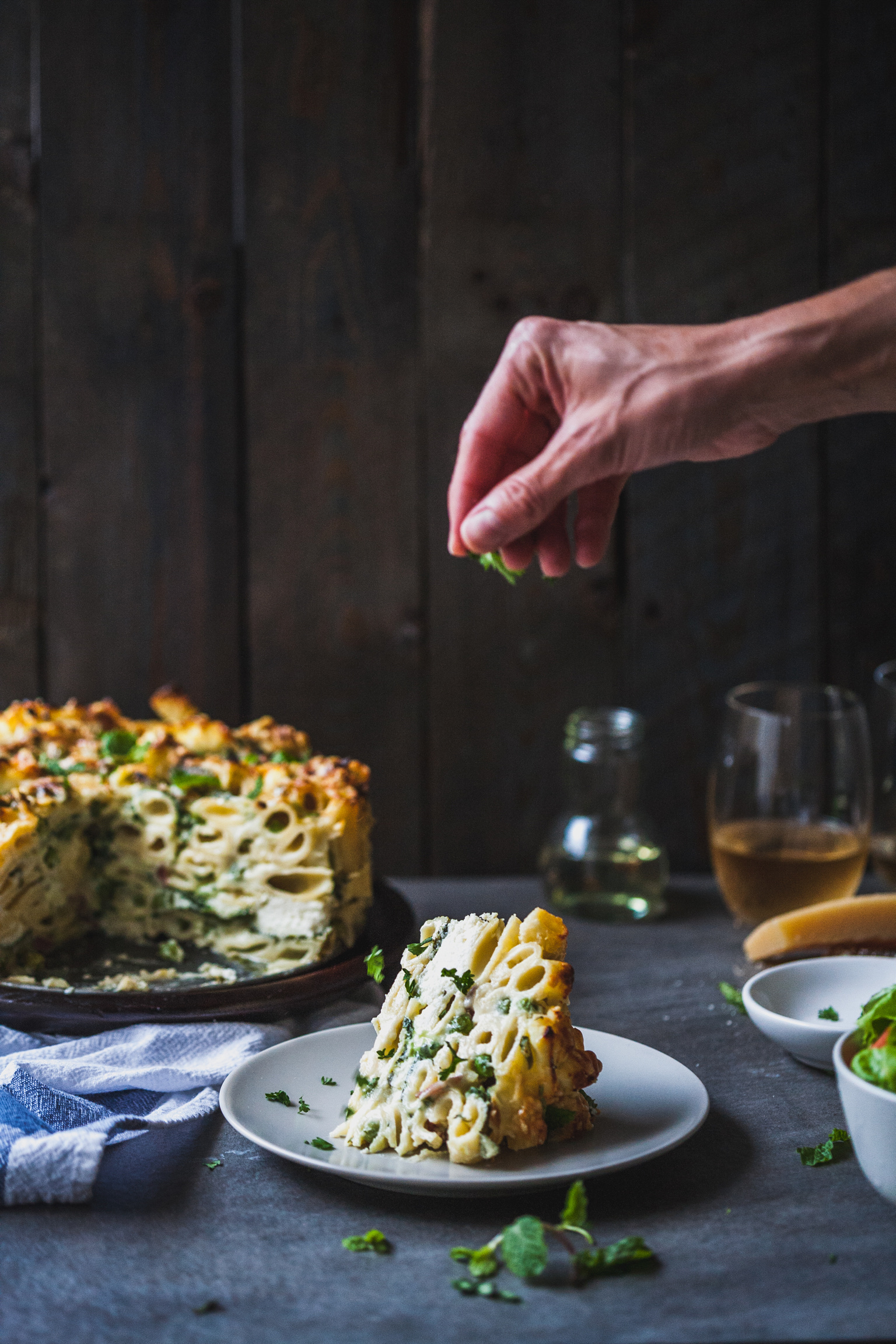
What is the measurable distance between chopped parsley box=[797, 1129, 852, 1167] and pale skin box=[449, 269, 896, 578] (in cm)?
79

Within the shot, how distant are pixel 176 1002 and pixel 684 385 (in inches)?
36.2

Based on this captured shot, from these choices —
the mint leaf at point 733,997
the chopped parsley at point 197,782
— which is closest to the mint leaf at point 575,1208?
the mint leaf at point 733,997

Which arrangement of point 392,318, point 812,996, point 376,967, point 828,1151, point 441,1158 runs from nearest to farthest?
point 441,1158, point 828,1151, point 376,967, point 812,996, point 392,318

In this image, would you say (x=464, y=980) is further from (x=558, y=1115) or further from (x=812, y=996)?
(x=812, y=996)

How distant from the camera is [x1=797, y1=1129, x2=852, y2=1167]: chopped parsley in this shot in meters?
1.12

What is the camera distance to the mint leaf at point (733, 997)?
152 cm

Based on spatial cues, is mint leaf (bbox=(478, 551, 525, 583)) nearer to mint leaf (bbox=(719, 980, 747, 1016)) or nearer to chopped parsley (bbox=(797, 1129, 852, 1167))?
mint leaf (bbox=(719, 980, 747, 1016))

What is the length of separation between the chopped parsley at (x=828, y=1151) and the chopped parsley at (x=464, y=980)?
1.11ft

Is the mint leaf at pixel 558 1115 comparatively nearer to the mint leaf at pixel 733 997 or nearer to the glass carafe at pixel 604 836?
the mint leaf at pixel 733 997

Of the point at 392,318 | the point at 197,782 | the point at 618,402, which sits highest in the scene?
the point at 392,318

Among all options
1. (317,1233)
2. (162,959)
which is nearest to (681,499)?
(162,959)

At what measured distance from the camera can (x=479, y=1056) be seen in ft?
3.40

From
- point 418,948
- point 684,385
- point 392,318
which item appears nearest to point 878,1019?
point 418,948

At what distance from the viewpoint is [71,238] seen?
94.7 inches
